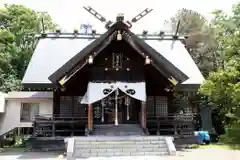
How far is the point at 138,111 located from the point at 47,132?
515 cm

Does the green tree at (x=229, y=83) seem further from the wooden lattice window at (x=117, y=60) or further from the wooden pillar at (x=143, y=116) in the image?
the wooden lattice window at (x=117, y=60)

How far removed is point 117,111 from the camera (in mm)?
16766

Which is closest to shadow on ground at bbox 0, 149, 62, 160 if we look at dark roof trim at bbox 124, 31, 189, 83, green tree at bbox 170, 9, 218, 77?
dark roof trim at bbox 124, 31, 189, 83

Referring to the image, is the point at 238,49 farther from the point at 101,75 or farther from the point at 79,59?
the point at 79,59

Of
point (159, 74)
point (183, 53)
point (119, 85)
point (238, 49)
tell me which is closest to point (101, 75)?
point (119, 85)

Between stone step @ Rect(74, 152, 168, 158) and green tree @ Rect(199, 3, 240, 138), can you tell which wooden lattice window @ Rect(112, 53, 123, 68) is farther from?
stone step @ Rect(74, 152, 168, 158)

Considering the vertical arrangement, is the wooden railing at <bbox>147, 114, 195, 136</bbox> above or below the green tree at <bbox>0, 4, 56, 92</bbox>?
below

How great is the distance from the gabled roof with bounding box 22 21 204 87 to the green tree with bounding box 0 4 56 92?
10.4 metres

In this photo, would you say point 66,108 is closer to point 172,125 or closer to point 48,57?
point 48,57

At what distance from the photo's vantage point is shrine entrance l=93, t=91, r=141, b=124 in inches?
657

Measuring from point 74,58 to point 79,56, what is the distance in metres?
0.26

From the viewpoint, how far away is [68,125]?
52.8 feet

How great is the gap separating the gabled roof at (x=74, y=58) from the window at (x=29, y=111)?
440cm

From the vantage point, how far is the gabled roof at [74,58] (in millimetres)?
14484
